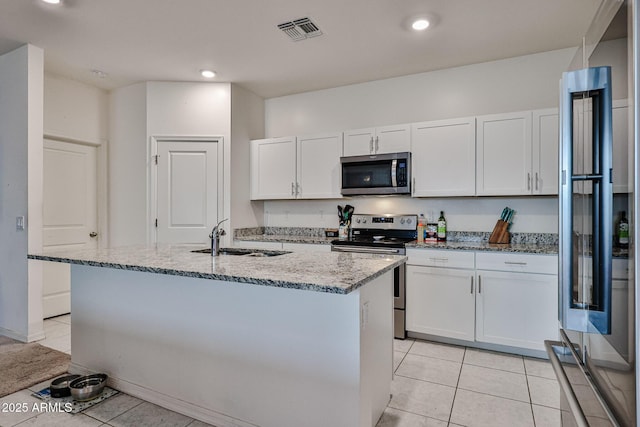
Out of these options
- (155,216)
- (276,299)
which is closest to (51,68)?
(155,216)

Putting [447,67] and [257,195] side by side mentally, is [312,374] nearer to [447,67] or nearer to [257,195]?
[257,195]

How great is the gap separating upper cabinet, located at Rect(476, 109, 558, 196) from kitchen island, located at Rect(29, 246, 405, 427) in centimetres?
173

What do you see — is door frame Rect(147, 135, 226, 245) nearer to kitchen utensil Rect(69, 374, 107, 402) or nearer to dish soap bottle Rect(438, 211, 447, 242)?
kitchen utensil Rect(69, 374, 107, 402)

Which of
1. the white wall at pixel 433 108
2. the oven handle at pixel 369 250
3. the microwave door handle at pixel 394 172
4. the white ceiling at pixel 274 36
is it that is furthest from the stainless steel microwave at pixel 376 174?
the white ceiling at pixel 274 36

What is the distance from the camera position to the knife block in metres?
3.29

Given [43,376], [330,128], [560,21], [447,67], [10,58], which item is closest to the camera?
[43,376]

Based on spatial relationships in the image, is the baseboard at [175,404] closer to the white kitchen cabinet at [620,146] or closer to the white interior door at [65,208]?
the white kitchen cabinet at [620,146]

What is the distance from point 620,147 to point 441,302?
101 inches

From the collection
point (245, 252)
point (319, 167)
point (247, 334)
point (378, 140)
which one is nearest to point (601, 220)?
point (247, 334)

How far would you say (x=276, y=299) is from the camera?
179 cm

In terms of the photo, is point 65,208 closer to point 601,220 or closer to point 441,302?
point 441,302

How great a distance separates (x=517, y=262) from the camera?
2.84m

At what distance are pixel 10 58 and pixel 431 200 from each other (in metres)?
4.35

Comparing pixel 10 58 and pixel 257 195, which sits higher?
pixel 10 58
